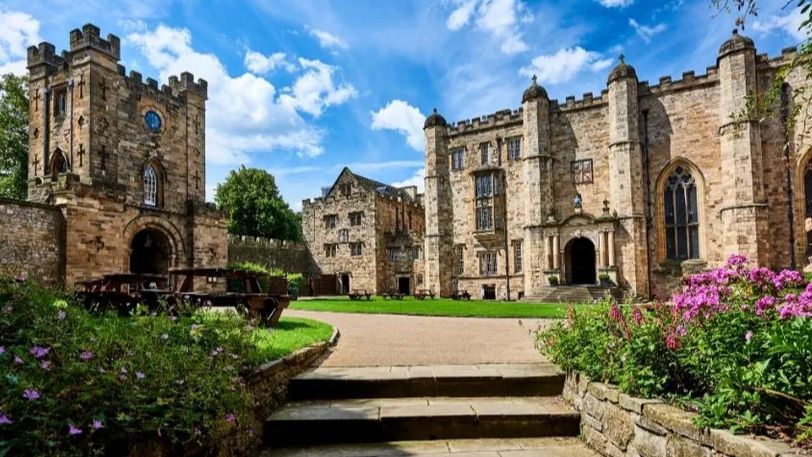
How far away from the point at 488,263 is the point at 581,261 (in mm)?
6034

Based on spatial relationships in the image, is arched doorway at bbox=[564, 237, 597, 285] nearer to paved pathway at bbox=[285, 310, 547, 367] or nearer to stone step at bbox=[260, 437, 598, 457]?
paved pathway at bbox=[285, 310, 547, 367]

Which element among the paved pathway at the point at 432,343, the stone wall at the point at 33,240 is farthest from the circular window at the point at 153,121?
the paved pathway at the point at 432,343

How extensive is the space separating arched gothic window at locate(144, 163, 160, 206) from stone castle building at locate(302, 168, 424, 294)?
20371 millimetres

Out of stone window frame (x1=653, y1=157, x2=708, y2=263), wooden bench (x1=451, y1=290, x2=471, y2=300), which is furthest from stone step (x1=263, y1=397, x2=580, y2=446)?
wooden bench (x1=451, y1=290, x2=471, y2=300)

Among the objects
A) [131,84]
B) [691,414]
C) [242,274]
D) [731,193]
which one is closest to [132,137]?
[131,84]

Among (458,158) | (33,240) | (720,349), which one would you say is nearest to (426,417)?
(720,349)

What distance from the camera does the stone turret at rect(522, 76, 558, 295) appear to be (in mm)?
31203

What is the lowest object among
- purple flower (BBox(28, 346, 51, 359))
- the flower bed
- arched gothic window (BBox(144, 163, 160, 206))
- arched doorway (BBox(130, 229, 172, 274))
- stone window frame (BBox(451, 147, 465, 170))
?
the flower bed

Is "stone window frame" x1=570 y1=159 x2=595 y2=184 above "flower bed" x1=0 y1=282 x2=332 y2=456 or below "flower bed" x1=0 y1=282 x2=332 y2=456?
above

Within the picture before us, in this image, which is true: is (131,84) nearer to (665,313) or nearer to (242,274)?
(242,274)

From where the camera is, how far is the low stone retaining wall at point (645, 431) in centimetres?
314

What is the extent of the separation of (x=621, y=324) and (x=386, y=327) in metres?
8.61

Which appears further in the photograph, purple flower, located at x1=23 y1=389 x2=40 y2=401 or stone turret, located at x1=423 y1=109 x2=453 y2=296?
stone turret, located at x1=423 y1=109 x2=453 y2=296

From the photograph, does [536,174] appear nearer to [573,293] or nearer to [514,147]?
[514,147]
